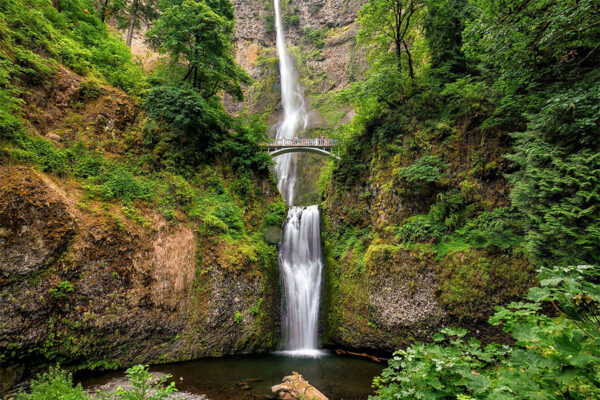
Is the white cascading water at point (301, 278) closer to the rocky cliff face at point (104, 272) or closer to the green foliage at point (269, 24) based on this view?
the rocky cliff face at point (104, 272)

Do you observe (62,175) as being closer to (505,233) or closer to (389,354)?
(389,354)

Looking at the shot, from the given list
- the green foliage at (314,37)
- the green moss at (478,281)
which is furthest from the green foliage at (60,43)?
the green foliage at (314,37)

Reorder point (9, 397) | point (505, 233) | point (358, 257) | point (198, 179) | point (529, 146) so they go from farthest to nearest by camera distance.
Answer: point (198, 179)
point (358, 257)
point (505, 233)
point (529, 146)
point (9, 397)

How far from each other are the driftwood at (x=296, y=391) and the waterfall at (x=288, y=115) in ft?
70.5

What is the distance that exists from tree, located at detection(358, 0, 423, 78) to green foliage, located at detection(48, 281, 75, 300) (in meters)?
14.8

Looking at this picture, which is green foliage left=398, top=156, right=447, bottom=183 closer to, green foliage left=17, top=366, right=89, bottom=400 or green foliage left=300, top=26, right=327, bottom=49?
green foliage left=17, top=366, right=89, bottom=400

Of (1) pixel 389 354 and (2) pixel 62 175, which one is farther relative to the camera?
(1) pixel 389 354

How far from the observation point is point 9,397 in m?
5.31

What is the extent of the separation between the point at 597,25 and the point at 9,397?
48.6 ft

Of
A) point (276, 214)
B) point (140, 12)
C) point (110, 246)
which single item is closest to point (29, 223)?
point (110, 246)

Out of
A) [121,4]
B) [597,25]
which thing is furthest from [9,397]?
[121,4]

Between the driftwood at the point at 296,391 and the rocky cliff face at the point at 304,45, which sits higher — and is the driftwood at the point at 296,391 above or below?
below

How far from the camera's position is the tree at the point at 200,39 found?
11711mm

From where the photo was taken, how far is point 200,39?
12469 millimetres
